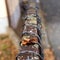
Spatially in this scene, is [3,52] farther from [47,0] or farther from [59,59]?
[47,0]

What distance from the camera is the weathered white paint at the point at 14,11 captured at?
1233mm

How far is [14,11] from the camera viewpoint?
4.23 feet

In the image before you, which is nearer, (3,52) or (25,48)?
(25,48)

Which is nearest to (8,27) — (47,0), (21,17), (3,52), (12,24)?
(12,24)

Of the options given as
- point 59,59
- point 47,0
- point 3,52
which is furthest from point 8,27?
point 47,0

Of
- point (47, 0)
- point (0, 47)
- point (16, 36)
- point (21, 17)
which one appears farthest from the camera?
point (47, 0)

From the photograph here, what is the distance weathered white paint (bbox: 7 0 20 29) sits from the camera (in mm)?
1233

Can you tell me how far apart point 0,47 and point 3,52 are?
1.8 inches

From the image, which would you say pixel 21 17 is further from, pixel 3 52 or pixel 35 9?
pixel 3 52

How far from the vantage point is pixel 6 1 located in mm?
1186

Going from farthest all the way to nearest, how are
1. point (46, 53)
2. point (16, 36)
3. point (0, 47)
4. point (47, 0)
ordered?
point (47, 0), point (16, 36), point (0, 47), point (46, 53)

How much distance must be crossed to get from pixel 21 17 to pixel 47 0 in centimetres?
42

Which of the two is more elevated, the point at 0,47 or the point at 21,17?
the point at 21,17

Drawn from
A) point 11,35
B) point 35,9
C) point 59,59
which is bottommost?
point 59,59
